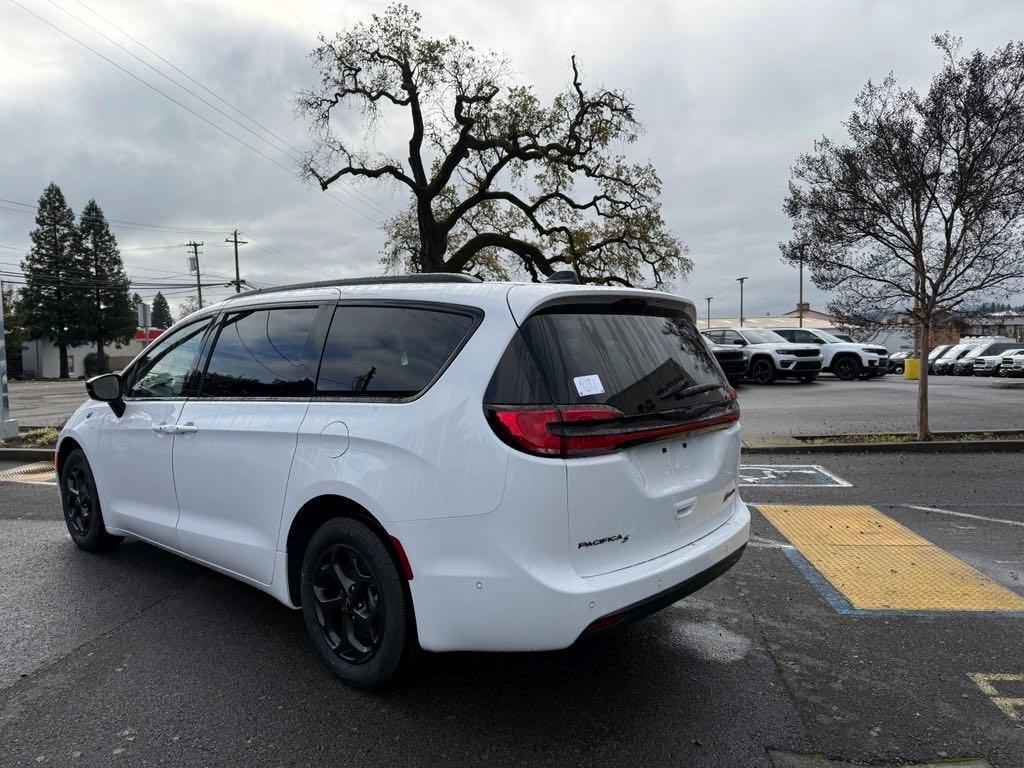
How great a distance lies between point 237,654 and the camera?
337cm

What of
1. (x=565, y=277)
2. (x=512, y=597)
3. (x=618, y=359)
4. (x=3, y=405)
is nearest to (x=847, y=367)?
(x=565, y=277)

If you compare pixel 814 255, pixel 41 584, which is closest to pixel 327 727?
pixel 41 584

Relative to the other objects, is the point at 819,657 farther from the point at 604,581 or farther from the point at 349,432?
the point at 349,432

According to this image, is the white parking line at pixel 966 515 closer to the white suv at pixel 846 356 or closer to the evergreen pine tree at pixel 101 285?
the white suv at pixel 846 356

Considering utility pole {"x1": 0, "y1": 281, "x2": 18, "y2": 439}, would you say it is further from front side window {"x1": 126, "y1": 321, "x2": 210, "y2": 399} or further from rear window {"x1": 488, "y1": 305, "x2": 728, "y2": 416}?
rear window {"x1": 488, "y1": 305, "x2": 728, "y2": 416}

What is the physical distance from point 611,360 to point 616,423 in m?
0.30

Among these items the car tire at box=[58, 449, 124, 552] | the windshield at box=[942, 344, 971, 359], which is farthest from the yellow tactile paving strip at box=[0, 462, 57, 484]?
the windshield at box=[942, 344, 971, 359]

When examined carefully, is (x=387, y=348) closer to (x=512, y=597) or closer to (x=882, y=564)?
(x=512, y=597)

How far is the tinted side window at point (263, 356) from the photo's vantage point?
3.36 m

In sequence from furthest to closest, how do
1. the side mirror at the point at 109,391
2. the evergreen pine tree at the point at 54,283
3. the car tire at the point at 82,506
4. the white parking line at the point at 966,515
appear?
1. the evergreen pine tree at the point at 54,283
2. the white parking line at the point at 966,515
3. the car tire at the point at 82,506
4. the side mirror at the point at 109,391

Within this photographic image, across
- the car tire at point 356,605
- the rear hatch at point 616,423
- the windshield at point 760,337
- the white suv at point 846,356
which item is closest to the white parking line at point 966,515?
the rear hatch at point 616,423

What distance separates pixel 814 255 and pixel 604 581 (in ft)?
29.1

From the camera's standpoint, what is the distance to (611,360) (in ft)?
9.26

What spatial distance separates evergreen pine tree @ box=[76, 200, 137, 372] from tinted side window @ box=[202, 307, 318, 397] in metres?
67.0
